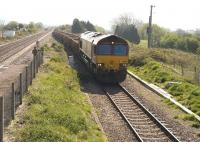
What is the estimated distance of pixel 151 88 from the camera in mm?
26109

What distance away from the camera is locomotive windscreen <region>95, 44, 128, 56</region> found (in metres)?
28.2

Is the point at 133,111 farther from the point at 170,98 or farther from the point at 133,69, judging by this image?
the point at 133,69

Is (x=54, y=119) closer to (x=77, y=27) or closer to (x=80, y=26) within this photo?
(x=77, y=27)

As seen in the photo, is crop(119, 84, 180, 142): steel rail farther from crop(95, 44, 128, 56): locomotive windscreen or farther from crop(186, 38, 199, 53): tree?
crop(186, 38, 199, 53): tree

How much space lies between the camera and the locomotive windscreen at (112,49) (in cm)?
2822

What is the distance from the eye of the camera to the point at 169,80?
2841 centimetres

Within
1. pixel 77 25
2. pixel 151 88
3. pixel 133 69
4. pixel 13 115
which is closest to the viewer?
pixel 13 115

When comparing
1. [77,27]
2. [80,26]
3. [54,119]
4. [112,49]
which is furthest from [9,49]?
[80,26]

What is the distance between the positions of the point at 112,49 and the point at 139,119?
1087cm

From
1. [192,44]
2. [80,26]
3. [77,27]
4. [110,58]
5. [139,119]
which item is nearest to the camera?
[139,119]

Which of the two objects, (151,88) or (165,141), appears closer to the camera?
(165,141)

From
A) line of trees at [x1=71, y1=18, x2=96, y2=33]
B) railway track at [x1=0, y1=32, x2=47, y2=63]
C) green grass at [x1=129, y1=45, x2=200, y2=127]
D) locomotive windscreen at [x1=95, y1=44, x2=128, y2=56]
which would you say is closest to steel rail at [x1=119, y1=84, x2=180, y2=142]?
green grass at [x1=129, y1=45, x2=200, y2=127]

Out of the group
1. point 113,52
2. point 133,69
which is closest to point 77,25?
point 133,69

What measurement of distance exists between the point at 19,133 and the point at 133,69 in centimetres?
2553
